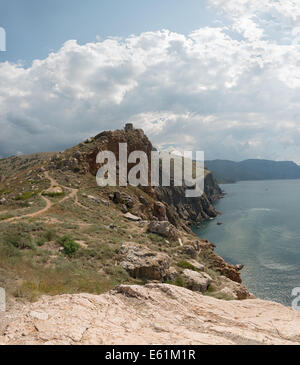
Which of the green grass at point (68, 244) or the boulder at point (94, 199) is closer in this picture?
the green grass at point (68, 244)

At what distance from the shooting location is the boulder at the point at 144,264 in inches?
627

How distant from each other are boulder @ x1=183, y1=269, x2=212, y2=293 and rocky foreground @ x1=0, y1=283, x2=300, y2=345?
7.98 meters

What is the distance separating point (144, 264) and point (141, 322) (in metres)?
9.96

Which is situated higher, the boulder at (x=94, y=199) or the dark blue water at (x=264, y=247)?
the boulder at (x=94, y=199)

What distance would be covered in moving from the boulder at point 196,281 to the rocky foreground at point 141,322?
7983 mm

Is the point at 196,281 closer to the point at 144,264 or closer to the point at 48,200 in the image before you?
the point at 144,264

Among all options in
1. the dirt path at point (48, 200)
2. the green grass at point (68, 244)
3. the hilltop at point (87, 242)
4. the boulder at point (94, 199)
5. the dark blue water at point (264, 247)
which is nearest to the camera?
the hilltop at point (87, 242)

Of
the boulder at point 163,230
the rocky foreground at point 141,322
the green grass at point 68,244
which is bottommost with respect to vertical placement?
the boulder at point 163,230

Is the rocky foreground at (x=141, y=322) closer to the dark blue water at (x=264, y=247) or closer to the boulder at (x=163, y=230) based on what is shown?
the boulder at (x=163, y=230)

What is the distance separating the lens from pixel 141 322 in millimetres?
6594

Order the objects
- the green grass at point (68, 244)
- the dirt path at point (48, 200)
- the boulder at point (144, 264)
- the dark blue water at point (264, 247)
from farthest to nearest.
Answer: the dark blue water at point (264, 247)
the dirt path at point (48, 200)
the green grass at point (68, 244)
the boulder at point (144, 264)

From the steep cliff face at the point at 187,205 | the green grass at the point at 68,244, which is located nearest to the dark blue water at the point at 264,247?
the steep cliff face at the point at 187,205
